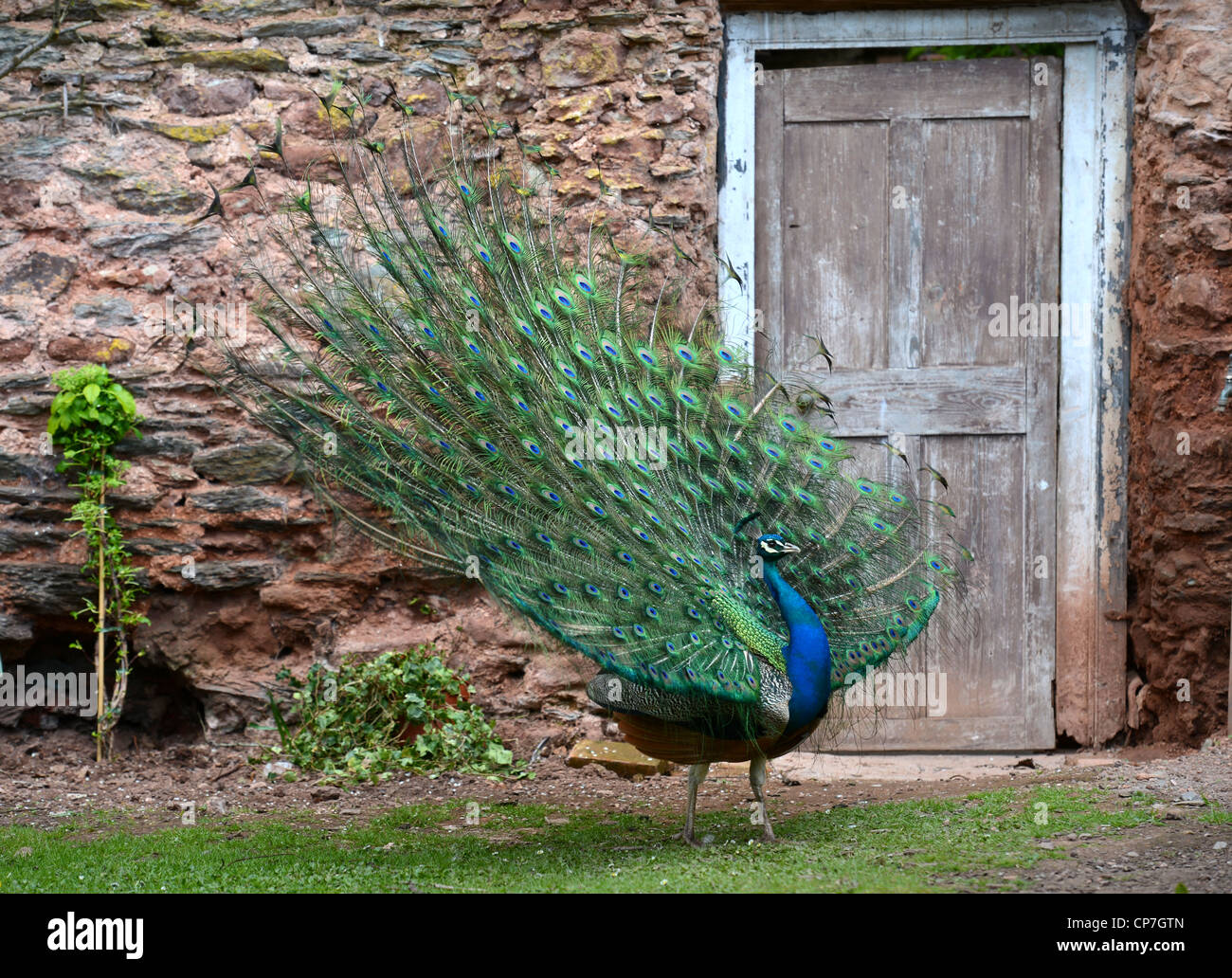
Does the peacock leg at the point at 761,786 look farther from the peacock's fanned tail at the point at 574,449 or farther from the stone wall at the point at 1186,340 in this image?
the stone wall at the point at 1186,340

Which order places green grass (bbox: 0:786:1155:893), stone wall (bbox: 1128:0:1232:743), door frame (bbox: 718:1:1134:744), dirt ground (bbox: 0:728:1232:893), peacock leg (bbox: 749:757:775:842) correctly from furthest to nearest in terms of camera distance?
1. door frame (bbox: 718:1:1134:744)
2. stone wall (bbox: 1128:0:1232:743)
3. dirt ground (bbox: 0:728:1232:893)
4. peacock leg (bbox: 749:757:775:842)
5. green grass (bbox: 0:786:1155:893)

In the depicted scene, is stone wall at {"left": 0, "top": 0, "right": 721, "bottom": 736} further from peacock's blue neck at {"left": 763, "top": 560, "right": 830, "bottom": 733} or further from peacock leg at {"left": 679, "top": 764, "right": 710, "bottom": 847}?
peacock's blue neck at {"left": 763, "top": 560, "right": 830, "bottom": 733}

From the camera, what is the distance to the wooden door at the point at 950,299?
538 cm

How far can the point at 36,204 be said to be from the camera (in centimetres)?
543

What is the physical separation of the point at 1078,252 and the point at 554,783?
315 cm

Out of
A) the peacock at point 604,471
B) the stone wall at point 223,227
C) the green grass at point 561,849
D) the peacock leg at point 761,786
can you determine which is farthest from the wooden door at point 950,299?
the peacock leg at point 761,786

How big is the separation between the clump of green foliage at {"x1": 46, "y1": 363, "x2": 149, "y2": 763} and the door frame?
2.64 m

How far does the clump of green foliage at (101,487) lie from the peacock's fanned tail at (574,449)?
36.4 inches

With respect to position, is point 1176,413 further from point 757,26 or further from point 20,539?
point 20,539

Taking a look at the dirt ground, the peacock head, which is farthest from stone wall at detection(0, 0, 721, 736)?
the peacock head

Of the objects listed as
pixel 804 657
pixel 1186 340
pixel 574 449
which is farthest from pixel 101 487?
pixel 1186 340

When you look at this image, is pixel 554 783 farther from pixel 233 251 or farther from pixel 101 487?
pixel 233 251

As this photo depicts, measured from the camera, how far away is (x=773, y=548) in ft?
12.3

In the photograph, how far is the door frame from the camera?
17.4 feet
